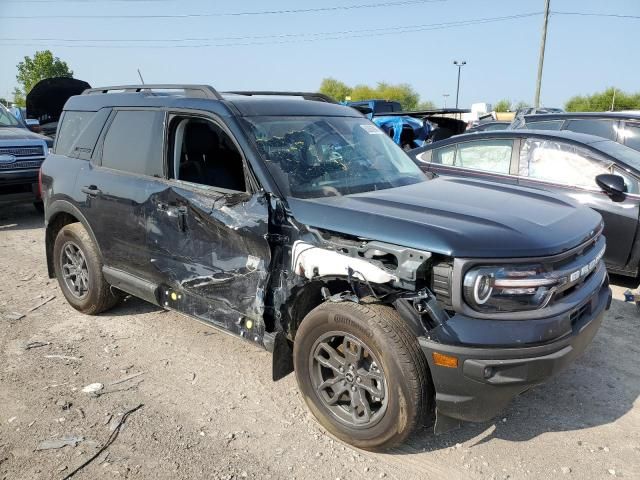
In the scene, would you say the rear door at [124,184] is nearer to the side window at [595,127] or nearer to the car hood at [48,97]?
the side window at [595,127]

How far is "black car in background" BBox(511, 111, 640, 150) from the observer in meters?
7.21

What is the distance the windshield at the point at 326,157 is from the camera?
10.8 ft

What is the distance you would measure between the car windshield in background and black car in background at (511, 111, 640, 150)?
1610 mm

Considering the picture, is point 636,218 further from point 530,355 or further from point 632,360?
point 530,355

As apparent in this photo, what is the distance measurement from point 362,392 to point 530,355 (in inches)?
35.9

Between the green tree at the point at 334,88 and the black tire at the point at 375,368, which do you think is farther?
the green tree at the point at 334,88

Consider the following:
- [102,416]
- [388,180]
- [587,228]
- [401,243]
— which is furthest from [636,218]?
[102,416]

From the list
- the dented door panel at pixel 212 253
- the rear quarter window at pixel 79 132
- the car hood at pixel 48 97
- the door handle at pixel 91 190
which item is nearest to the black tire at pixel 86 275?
the door handle at pixel 91 190

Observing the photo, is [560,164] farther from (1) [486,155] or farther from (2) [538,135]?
(1) [486,155]

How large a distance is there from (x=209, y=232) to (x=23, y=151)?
260 inches

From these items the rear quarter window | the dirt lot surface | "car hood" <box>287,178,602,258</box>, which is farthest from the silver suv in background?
"car hood" <box>287,178,602,258</box>

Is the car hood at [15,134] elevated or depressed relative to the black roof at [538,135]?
depressed

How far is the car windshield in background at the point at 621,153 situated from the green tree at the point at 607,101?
63.2m

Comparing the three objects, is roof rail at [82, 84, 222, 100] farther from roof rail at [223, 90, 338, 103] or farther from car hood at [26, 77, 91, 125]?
car hood at [26, 77, 91, 125]
